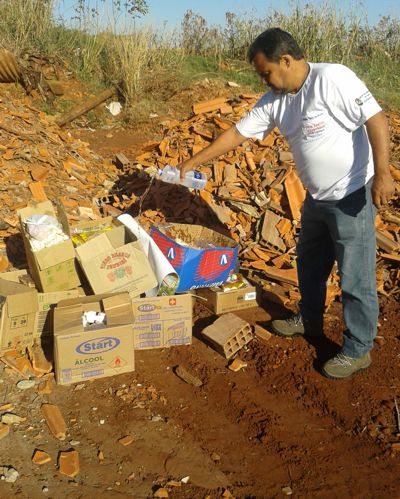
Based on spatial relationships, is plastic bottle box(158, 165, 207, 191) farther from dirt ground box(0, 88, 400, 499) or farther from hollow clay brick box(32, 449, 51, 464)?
hollow clay brick box(32, 449, 51, 464)

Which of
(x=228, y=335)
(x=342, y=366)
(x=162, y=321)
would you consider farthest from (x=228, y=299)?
(x=342, y=366)

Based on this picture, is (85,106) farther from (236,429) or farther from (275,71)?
(236,429)

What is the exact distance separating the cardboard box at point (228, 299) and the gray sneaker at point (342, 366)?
127 centimetres

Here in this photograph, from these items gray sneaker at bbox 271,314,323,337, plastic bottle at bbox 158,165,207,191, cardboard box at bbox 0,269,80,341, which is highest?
plastic bottle at bbox 158,165,207,191

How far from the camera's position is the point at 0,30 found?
10922mm

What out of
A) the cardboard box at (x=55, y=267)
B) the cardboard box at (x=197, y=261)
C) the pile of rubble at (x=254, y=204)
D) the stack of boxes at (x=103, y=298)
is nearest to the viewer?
the stack of boxes at (x=103, y=298)

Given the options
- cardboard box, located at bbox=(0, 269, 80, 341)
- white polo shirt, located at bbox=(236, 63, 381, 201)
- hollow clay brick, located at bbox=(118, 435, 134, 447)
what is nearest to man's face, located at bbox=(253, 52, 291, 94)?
Answer: white polo shirt, located at bbox=(236, 63, 381, 201)

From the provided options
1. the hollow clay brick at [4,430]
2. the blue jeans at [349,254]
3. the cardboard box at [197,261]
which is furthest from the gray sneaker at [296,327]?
the hollow clay brick at [4,430]

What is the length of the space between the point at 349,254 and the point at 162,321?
5.45 ft

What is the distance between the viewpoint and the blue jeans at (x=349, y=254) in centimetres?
348

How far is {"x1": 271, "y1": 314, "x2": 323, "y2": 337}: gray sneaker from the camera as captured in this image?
14.7ft

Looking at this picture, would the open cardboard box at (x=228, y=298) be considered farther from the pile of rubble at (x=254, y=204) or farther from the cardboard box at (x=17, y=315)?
the cardboard box at (x=17, y=315)

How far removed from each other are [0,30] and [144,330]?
9322 millimetres

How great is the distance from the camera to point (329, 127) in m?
3.31
